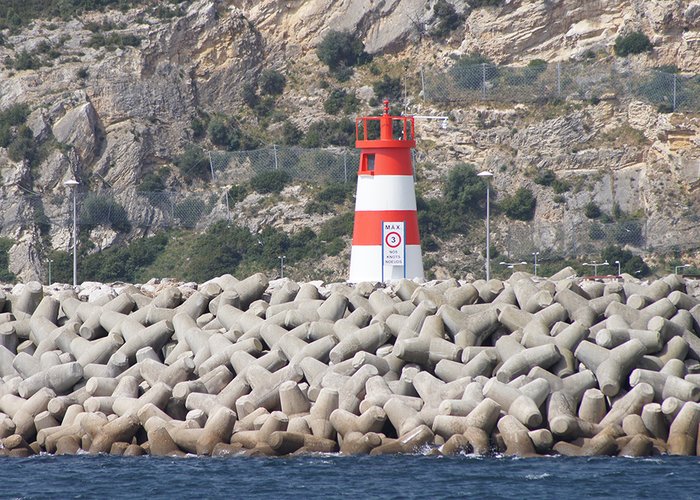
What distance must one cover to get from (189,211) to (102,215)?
274 centimetres

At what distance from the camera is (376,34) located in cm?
5734

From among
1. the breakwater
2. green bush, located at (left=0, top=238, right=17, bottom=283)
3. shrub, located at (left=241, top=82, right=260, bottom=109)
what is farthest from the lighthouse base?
shrub, located at (left=241, top=82, right=260, bottom=109)

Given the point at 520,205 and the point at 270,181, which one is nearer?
the point at 520,205

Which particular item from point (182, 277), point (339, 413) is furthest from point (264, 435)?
point (182, 277)

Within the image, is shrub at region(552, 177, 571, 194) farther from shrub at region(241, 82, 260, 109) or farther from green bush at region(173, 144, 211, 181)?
shrub at region(241, 82, 260, 109)

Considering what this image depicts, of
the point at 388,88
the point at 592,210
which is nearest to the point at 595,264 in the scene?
the point at 592,210

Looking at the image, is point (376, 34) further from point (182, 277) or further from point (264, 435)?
point (264, 435)

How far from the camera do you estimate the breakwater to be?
17.0 meters

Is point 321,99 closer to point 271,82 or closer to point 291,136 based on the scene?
point 271,82

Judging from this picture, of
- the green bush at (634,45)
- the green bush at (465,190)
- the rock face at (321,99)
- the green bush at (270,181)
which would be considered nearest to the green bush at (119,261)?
the rock face at (321,99)

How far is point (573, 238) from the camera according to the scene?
157 feet

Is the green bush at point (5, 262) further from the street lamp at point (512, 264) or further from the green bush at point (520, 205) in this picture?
the green bush at point (520, 205)

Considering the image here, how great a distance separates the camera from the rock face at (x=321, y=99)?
4991 centimetres

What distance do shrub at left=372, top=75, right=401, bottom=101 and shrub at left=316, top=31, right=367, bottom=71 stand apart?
5.54 ft
